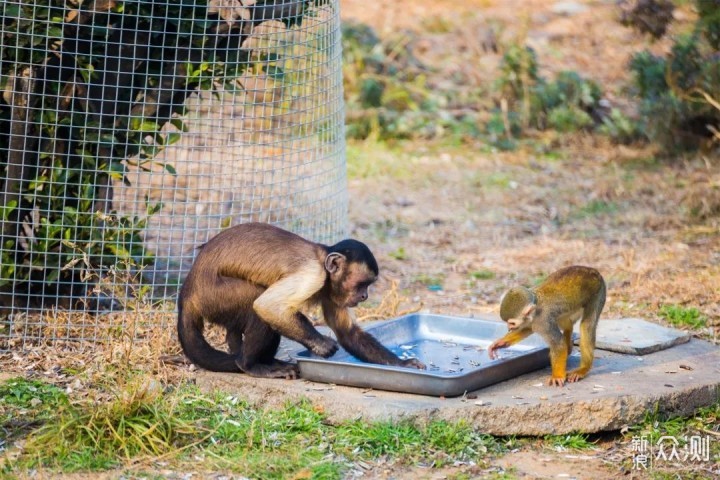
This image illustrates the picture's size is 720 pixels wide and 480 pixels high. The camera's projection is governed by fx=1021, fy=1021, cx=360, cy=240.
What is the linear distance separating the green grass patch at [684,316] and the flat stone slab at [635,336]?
425 millimetres

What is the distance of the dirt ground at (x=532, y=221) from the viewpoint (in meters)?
8.64

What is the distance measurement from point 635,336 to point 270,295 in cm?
282

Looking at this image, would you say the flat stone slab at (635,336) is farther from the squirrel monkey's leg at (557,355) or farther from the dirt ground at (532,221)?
the squirrel monkey's leg at (557,355)

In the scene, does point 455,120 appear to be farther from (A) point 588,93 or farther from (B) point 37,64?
(B) point 37,64

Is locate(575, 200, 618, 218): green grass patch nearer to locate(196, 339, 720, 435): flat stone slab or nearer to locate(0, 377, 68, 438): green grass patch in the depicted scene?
locate(196, 339, 720, 435): flat stone slab

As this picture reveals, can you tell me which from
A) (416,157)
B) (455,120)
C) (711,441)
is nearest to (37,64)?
(711,441)

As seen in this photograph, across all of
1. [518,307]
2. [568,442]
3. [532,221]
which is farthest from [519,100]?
[568,442]

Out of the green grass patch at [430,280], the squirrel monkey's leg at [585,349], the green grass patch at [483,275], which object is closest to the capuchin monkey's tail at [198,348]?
the squirrel monkey's leg at [585,349]

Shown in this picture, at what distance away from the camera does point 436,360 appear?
23.1 feet

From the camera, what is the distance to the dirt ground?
340 inches

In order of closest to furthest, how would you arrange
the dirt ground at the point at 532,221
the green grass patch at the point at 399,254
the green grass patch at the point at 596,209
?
the dirt ground at the point at 532,221 → the green grass patch at the point at 399,254 → the green grass patch at the point at 596,209

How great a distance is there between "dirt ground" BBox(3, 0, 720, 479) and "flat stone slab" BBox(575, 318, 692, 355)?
471 millimetres

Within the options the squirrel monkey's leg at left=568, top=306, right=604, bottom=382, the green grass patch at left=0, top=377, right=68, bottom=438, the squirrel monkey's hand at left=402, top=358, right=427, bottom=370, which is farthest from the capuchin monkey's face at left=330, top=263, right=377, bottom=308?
the green grass patch at left=0, top=377, right=68, bottom=438

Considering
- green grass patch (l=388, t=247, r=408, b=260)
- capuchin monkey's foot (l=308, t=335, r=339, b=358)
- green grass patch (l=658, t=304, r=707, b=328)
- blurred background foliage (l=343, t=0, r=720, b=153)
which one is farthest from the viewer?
blurred background foliage (l=343, t=0, r=720, b=153)
